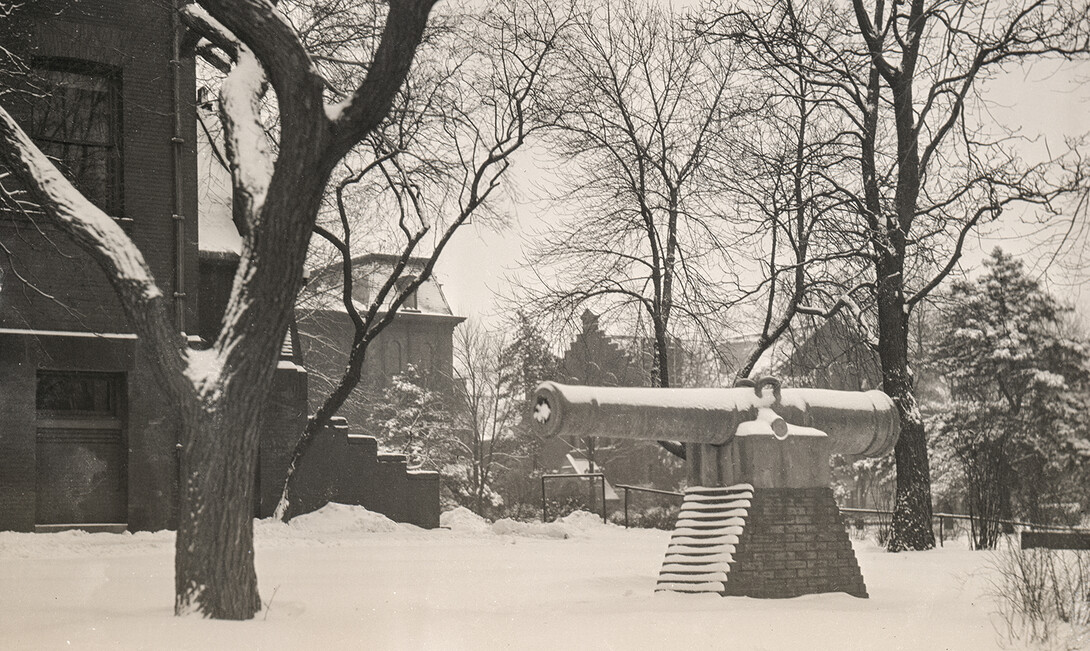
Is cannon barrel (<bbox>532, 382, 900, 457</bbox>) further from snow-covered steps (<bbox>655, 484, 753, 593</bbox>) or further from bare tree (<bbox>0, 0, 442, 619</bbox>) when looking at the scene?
bare tree (<bbox>0, 0, 442, 619</bbox>)

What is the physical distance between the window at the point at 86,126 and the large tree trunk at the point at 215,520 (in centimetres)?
937

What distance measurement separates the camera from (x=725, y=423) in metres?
11.2

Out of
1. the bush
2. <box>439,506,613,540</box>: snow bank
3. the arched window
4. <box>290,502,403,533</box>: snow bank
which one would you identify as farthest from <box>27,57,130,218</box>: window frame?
the arched window

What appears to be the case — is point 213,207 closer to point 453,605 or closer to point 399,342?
point 453,605

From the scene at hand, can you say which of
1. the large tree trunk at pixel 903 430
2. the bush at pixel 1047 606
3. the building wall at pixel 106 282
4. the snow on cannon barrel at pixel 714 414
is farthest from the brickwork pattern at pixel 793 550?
the building wall at pixel 106 282

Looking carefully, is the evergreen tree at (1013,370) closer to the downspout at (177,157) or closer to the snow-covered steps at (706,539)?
the snow-covered steps at (706,539)

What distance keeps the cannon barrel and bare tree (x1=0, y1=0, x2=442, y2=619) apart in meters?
2.87

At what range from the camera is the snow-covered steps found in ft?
35.6

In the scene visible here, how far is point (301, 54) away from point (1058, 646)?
7224mm

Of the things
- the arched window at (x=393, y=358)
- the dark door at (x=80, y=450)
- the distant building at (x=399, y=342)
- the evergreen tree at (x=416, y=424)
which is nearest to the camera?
Result: the dark door at (x=80, y=450)

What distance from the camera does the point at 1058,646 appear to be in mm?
8984

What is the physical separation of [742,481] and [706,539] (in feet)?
2.11

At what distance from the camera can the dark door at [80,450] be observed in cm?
1603

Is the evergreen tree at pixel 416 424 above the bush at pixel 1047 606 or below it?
above
